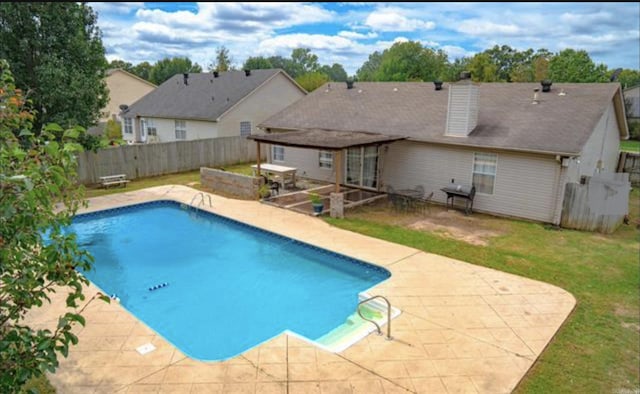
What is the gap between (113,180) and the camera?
757 inches

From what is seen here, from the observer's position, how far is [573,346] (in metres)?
7.22

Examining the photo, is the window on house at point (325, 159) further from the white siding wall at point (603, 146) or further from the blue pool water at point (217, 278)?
the white siding wall at point (603, 146)

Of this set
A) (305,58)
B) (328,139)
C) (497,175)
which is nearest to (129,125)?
(328,139)

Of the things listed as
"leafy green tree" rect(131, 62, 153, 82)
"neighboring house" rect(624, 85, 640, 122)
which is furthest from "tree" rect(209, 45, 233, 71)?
"neighboring house" rect(624, 85, 640, 122)

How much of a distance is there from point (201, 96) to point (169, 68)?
57.6 m

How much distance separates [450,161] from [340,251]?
6542mm

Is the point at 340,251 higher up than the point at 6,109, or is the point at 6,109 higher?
the point at 6,109

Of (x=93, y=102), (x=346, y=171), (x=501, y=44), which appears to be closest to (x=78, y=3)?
(x=93, y=102)

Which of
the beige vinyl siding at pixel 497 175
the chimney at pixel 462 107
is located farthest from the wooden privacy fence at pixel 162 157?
the chimney at pixel 462 107

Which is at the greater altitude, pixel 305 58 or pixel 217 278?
pixel 305 58

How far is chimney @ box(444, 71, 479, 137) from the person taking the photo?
15164 mm

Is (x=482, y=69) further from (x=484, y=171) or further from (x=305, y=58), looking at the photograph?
(x=305, y=58)

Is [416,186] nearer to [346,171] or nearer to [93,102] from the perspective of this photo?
[346,171]

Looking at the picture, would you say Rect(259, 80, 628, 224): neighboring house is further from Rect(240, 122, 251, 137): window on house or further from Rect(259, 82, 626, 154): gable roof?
Rect(240, 122, 251, 137): window on house
